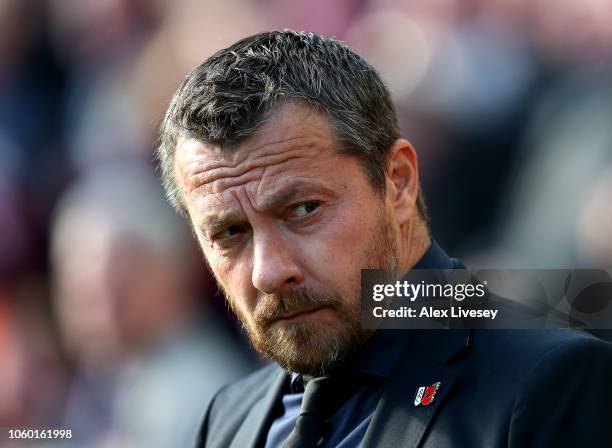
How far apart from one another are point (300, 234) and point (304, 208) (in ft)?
0.22

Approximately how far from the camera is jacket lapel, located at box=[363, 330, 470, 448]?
1.90 metres

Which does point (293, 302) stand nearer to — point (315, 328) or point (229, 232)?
point (315, 328)

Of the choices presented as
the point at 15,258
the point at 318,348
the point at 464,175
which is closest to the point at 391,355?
the point at 318,348

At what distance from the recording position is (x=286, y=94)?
83.7 inches

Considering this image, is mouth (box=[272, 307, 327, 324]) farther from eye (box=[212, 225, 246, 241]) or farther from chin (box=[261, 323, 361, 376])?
eye (box=[212, 225, 246, 241])

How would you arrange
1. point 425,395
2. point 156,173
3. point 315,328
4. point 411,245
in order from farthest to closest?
point 156,173
point 411,245
point 315,328
point 425,395

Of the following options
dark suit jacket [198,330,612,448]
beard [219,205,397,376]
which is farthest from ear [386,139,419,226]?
dark suit jacket [198,330,612,448]

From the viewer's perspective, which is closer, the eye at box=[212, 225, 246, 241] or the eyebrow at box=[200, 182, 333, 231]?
the eyebrow at box=[200, 182, 333, 231]

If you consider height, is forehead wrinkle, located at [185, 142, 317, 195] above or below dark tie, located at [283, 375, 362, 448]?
Answer: above

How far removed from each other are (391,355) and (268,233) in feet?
1.41

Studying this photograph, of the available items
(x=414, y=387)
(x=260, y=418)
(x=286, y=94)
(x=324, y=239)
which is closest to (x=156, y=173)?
(x=260, y=418)

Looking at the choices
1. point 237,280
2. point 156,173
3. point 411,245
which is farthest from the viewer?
point 156,173

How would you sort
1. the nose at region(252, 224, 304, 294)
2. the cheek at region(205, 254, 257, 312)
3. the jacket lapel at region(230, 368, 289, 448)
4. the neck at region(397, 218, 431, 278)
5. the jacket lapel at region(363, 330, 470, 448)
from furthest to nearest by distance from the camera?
the jacket lapel at region(230, 368, 289, 448) < the neck at region(397, 218, 431, 278) < the cheek at region(205, 254, 257, 312) < the nose at region(252, 224, 304, 294) < the jacket lapel at region(363, 330, 470, 448)

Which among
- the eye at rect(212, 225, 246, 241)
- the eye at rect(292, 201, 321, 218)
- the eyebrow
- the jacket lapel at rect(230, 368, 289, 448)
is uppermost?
the eyebrow
